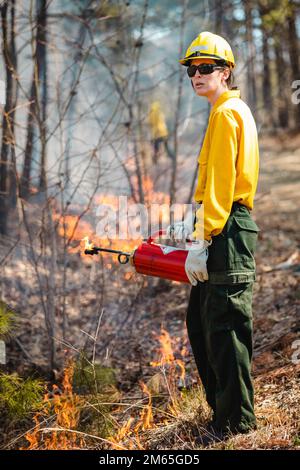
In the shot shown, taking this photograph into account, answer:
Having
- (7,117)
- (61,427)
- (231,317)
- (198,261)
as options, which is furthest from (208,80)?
(61,427)

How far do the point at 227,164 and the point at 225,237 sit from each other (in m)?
0.40

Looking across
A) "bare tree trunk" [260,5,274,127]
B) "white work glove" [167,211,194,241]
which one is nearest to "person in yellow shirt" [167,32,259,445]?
"white work glove" [167,211,194,241]

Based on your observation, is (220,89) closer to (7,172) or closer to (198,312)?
(198,312)

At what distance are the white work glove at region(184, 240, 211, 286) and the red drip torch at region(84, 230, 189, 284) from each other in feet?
0.20

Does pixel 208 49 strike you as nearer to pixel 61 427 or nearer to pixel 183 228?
pixel 183 228

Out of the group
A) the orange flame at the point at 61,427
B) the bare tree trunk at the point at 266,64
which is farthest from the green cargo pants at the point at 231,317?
the bare tree trunk at the point at 266,64

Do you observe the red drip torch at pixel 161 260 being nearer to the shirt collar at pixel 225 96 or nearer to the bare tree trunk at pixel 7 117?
the shirt collar at pixel 225 96

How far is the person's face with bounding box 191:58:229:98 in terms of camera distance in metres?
3.19

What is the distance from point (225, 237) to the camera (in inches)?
120

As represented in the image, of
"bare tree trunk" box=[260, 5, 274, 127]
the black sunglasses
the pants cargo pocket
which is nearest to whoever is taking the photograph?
the pants cargo pocket

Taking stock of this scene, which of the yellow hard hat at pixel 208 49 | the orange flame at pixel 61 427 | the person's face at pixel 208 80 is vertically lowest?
the orange flame at pixel 61 427

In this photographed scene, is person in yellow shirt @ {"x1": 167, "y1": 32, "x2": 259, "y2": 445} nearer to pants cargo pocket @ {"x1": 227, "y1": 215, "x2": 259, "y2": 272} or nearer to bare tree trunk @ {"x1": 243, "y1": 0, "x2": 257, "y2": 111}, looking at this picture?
pants cargo pocket @ {"x1": 227, "y1": 215, "x2": 259, "y2": 272}

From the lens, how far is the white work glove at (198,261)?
3.03 m
